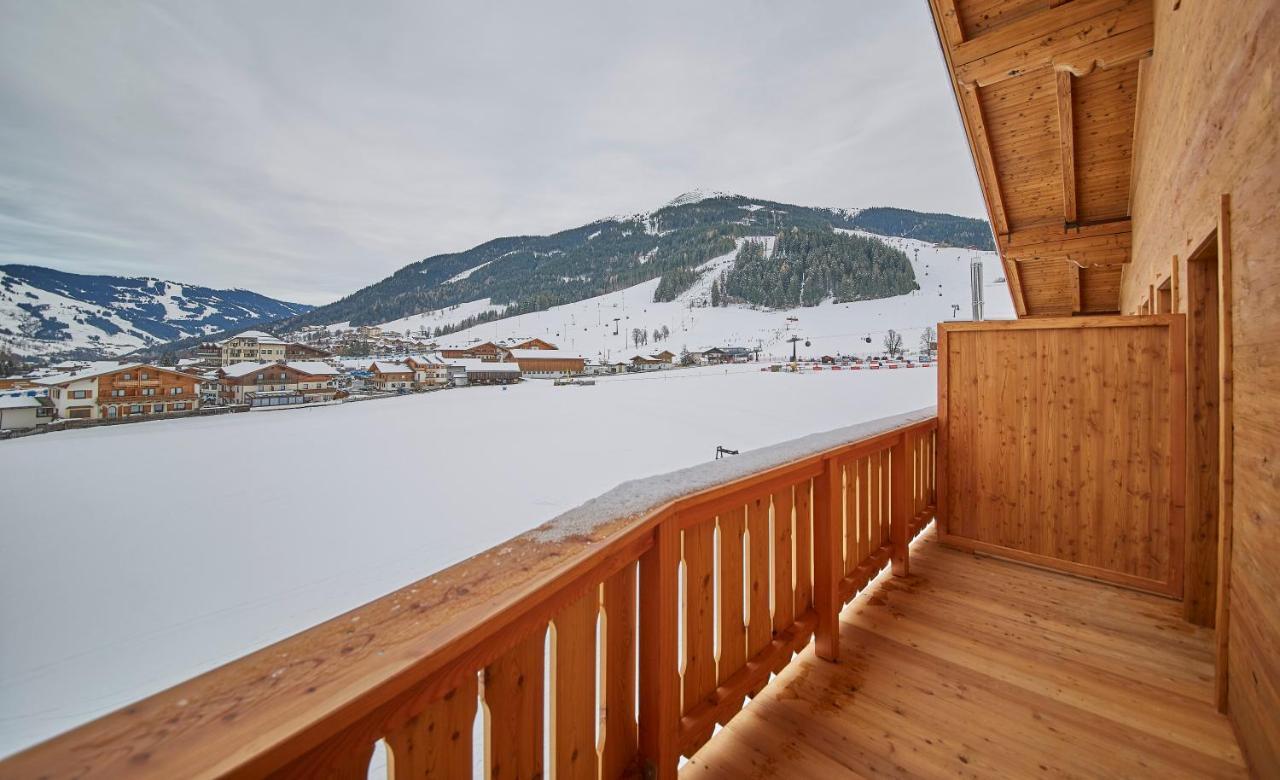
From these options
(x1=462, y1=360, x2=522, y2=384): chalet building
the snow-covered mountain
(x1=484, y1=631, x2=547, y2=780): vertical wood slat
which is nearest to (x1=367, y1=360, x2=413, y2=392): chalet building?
(x1=462, y1=360, x2=522, y2=384): chalet building

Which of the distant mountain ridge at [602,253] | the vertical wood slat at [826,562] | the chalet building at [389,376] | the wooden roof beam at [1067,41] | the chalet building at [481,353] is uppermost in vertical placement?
the distant mountain ridge at [602,253]

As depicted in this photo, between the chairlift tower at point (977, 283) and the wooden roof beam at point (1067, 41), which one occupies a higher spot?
the wooden roof beam at point (1067, 41)

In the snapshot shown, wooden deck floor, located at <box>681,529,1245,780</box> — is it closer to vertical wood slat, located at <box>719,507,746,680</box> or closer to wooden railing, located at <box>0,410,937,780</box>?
wooden railing, located at <box>0,410,937,780</box>

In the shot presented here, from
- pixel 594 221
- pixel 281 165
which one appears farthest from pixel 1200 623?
pixel 594 221

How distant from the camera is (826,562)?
7.32 ft

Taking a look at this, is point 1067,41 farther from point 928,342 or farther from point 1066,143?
point 928,342

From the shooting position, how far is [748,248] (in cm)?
8469

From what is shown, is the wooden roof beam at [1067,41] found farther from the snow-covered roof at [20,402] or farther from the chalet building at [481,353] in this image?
the chalet building at [481,353]

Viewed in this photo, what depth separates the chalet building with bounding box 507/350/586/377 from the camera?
1908 inches

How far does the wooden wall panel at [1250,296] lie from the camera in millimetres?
1436

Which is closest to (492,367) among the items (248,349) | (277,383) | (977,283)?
(277,383)

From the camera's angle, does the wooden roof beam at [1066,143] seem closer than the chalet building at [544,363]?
Yes

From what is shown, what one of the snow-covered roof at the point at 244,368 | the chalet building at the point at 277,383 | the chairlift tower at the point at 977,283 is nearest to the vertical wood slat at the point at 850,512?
the chairlift tower at the point at 977,283

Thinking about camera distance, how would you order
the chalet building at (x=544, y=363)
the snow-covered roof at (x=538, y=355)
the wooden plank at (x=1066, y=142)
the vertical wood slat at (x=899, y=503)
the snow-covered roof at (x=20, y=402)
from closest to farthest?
the vertical wood slat at (x=899, y=503) → the wooden plank at (x=1066, y=142) → the snow-covered roof at (x=20, y=402) → the chalet building at (x=544, y=363) → the snow-covered roof at (x=538, y=355)
